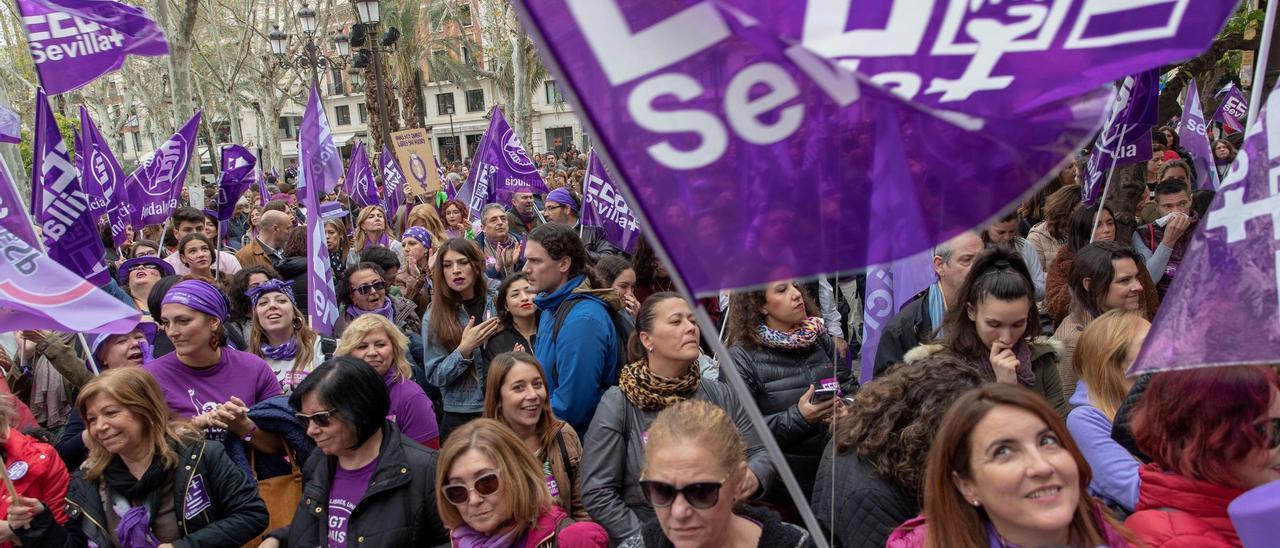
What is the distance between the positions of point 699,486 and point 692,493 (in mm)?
25

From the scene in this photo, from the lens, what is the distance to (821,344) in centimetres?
437

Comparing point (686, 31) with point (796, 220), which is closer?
point (686, 31)

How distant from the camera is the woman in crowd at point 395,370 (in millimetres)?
4418

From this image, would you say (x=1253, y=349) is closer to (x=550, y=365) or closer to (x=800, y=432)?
(x=800, y=432)

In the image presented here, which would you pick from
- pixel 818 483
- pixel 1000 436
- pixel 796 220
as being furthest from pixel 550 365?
pixel 796 220

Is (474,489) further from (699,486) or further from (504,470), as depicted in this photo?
(699,486)

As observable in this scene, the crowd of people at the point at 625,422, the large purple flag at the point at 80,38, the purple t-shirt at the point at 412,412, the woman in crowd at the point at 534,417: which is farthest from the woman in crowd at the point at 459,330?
the large purple flag at the point at 80,38

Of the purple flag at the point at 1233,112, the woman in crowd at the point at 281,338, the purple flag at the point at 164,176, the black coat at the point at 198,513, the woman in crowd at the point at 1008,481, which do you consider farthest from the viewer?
the purple flag at the point at 1233,112

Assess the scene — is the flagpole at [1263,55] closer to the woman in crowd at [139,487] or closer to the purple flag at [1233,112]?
the woman in crowd at [139,487]

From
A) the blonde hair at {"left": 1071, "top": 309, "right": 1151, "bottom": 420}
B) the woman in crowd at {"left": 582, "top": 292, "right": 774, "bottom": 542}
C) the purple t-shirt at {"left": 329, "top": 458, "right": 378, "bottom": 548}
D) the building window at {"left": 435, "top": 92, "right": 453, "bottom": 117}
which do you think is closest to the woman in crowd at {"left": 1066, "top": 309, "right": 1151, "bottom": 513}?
the blonde hair at {"left": 1071, "top": 309, "right": 1151, "bottom": 420}

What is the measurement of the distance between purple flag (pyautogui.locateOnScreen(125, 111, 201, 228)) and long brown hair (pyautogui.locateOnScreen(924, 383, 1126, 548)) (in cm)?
875

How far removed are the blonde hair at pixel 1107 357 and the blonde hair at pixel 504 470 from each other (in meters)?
1.81

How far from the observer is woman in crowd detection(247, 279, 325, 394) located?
208 inches

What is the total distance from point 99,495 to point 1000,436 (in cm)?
307
